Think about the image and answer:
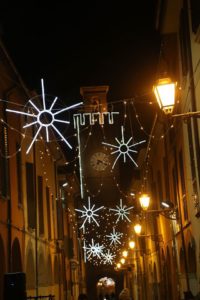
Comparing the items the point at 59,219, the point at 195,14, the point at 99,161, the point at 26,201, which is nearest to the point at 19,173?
the point at 26,201

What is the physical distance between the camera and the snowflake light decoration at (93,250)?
63.6 metres

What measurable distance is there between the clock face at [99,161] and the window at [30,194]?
37838mm

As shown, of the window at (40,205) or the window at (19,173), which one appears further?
the window at (40,205)

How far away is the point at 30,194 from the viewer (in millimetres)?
24250

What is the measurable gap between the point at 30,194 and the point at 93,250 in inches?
1734

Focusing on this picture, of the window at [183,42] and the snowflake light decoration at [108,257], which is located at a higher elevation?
the window at [183,42]

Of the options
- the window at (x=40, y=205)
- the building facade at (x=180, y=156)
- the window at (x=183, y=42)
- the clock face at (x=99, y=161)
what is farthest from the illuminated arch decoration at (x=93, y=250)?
the window at (x=183, y=42)

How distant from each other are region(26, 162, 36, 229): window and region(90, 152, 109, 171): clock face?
37838 millimetres

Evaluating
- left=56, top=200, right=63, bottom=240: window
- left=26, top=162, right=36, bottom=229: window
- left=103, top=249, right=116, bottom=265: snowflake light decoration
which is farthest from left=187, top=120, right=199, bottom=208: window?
left=103, top=249, right=116, bottom=265: snowflake light decoration

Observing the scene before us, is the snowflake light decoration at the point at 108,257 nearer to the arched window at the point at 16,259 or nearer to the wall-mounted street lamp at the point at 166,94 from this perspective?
the arched window at the point at 16,259

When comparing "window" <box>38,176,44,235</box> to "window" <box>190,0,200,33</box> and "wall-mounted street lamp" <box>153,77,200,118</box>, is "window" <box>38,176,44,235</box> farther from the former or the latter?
"wall-mounted street lamp" <box>153,77,200,118</box>

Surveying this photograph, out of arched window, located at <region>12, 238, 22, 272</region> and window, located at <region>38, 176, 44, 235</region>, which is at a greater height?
window, located at <region>38, 176, 44, 235</region>

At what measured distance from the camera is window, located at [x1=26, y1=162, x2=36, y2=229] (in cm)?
2334

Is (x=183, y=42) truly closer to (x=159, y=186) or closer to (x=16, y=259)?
(x=16, y=259)
